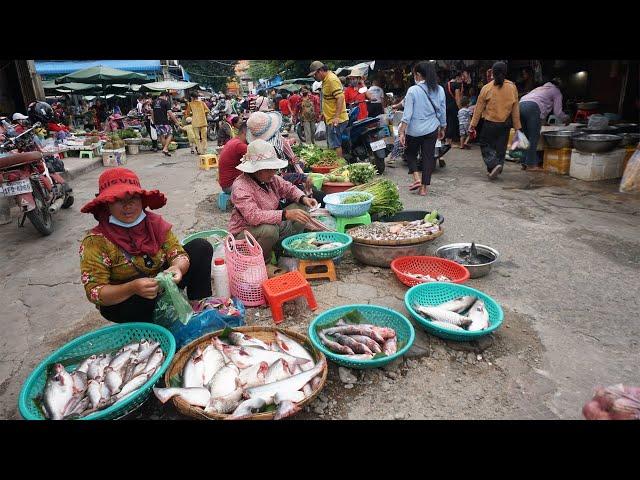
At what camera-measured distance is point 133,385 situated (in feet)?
7.59

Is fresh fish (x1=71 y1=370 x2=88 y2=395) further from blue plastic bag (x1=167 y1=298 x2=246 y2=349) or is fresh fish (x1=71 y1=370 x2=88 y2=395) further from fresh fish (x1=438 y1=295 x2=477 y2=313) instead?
fresh fish (x1=438 y1=295 x2=477 y2=313)

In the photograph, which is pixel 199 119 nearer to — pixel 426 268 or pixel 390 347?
pixel 426 268

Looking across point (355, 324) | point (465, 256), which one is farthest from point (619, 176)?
point (355, 324)

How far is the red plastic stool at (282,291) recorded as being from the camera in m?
3.32

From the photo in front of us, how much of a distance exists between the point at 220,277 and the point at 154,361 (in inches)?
41.8

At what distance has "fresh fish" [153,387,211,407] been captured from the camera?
87.9 inches

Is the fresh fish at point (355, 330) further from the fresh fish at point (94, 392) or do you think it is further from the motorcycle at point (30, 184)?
the motorcycle at point (30, 184)

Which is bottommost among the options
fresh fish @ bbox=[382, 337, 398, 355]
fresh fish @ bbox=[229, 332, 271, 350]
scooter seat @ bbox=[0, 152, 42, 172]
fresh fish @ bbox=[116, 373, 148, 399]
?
fresh fish @ bbox=[382, 337, 398, 355]

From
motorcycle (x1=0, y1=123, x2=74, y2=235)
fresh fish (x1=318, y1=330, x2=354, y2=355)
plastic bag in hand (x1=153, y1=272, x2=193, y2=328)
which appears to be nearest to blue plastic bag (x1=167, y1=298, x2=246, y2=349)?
plastic bag in hand (x1=153, y1=272, x2=193, y2=328)

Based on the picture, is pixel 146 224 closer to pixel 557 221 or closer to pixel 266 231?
pixel 266 231

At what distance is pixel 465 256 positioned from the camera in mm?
4223

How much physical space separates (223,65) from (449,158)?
47.3 m

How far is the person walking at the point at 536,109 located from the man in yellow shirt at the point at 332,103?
339 centimetres

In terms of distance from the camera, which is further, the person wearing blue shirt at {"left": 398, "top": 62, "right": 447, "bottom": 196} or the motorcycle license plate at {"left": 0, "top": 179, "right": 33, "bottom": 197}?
the person wearing blue shirt at {"left": 398, "top": 62, "right": 447, "bottom": 196}
